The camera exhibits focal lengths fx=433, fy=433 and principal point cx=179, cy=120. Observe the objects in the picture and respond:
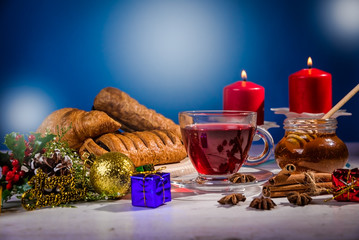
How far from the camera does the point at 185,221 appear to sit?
87cm

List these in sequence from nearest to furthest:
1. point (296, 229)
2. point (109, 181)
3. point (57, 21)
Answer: point (296, 229) < point (109, 181) < point (57, 21)

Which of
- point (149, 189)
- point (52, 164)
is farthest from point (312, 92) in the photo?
point (52, 164)

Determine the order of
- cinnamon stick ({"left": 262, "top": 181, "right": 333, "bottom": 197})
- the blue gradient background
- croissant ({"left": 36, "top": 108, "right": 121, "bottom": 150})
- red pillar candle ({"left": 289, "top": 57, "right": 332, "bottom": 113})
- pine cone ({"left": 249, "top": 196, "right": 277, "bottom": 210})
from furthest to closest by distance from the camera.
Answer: the blue gradient background → croissant ({"left": 36, "top": 108, "right": 121, "bottom": 150}) → red pillar candle ({"left": 289, "top": 57, "right": 332, "bottom": 113}) → cinnamon stick ({"left": 262, "top": 181, "right": 333, "bottom": 197}) → pine cone ({"left": 249, "top": 196, "right": 277, "bottom": 210})

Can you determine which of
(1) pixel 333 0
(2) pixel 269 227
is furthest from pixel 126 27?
(2) pixel 269 227

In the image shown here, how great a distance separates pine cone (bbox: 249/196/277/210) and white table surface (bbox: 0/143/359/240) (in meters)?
0.01

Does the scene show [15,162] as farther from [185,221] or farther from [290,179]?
[290,179]

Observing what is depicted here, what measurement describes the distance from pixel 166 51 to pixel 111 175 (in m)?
1.96

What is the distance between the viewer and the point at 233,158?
1099mm

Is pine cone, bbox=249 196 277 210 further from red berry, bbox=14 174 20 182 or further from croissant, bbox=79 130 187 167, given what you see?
croissant, bbox=79 130 187 167

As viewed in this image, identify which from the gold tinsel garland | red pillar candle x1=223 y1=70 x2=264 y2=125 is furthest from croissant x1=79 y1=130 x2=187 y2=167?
the gold tinsel garland

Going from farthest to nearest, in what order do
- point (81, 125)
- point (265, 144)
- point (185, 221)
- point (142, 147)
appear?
1. point (81, 125)
2. point (142, 147)
3. point (265, 144)
4. point (185, 221)

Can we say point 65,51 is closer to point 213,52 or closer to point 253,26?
point 213,52

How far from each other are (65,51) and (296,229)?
2263 millimetres

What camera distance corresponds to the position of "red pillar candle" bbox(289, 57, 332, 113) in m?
1.42
